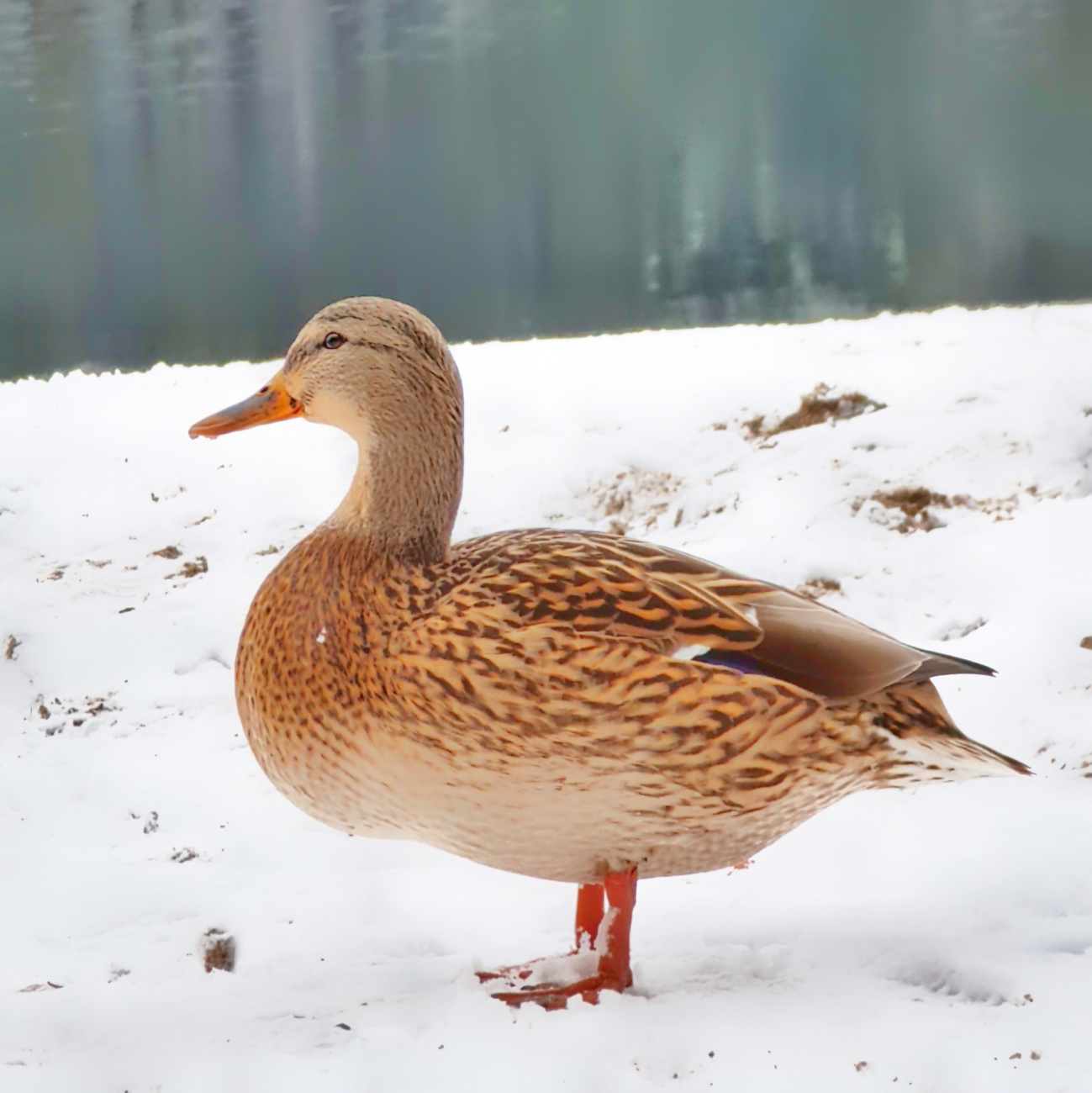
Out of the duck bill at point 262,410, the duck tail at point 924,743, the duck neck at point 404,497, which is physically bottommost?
the duck tail at point 924,743

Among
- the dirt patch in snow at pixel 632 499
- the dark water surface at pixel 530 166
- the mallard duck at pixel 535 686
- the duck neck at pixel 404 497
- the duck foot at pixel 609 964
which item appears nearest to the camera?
the mallard duck at pixel 535 686

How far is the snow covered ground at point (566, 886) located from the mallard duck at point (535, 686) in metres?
0.26

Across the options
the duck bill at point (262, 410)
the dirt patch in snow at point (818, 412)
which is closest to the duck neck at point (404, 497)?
the duck bill at point (262, 410)

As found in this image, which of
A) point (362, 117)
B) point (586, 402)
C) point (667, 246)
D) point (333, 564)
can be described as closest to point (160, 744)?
point (333, 564)

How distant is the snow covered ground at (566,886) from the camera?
6.11 ft

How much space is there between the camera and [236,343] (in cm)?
890

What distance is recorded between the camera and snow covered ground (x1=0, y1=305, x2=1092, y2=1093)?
186 cm

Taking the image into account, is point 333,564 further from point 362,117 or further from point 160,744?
point 362,117

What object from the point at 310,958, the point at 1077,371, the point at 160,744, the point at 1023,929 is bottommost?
the point at 160,744

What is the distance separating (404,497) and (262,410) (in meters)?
0.31

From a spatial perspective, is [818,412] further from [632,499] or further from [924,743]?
[924,743]

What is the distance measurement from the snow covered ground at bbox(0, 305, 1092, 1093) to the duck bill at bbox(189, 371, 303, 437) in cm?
101

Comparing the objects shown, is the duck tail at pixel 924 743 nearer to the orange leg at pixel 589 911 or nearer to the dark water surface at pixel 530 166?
the orange leg at pixel 589 911

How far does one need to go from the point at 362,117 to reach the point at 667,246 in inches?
116
